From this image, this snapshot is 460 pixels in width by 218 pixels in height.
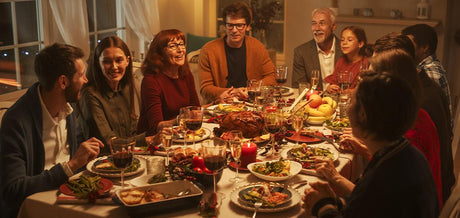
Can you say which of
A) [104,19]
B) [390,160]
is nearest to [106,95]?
[390,160]

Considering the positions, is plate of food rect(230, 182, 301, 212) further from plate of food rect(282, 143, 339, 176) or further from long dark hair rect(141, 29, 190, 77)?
long dark hair rect(141, 29, 190, 77)

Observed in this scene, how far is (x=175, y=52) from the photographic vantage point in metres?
3.25

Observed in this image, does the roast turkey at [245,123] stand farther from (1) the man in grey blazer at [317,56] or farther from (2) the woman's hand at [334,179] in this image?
(1) the man in grey blazer at [317,56]

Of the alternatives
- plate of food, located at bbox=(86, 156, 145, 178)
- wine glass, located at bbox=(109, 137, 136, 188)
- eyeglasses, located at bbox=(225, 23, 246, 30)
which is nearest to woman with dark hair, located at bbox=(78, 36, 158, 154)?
Answer: plate of food, located at bbox=(86, 156, 145, 178)

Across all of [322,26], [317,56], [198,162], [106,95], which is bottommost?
[198,162]

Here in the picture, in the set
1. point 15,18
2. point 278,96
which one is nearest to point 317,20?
point 278,96

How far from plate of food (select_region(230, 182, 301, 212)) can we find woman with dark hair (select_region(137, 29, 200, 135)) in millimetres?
1269

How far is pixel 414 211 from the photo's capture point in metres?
1.59

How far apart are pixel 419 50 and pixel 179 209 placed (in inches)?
81.1

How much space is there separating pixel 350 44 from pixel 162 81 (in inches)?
64.1

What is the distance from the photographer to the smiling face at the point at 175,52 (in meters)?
3.25

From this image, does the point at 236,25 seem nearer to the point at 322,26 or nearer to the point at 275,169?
the point at 322,26

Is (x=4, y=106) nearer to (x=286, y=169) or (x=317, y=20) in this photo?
(x=286, y=169)

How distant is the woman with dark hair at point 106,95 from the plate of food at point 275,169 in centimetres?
89
